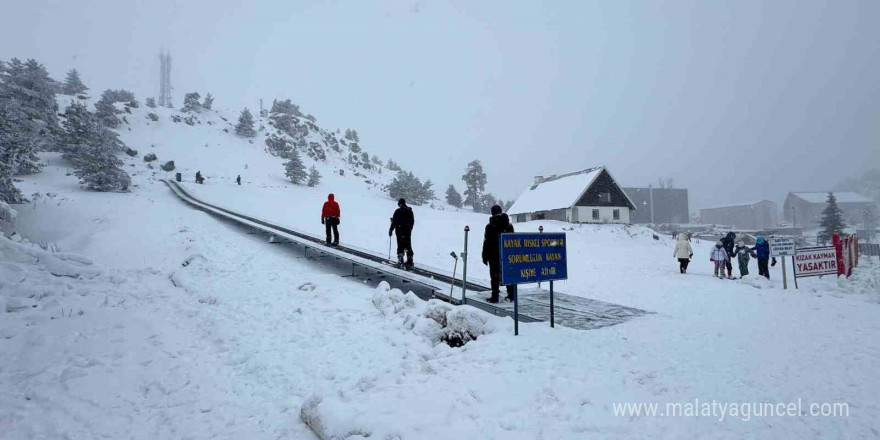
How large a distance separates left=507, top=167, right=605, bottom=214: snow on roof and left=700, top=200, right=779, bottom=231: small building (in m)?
70.2

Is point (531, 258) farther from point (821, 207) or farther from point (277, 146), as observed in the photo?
point (821, 207)

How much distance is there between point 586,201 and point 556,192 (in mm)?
4259

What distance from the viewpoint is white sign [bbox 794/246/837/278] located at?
12414mm

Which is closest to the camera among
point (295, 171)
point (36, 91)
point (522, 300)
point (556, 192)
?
point (522, 300)

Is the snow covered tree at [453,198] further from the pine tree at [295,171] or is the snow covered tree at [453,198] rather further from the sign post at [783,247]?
the sign post at [783,247]

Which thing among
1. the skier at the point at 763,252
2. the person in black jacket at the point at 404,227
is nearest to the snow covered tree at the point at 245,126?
the person in black jacket at the point at 404,227

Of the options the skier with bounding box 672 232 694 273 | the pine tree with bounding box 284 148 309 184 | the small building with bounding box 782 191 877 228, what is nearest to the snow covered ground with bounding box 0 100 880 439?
the skier with bounding box 672 232 694 273

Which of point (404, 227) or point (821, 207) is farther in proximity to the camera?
point (821, 207)

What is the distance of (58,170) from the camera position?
28625 mm

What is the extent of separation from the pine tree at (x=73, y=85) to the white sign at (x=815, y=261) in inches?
3144

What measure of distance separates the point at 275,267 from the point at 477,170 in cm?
5552

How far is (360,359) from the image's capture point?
226 inches

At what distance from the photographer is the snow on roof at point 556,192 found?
37981mm

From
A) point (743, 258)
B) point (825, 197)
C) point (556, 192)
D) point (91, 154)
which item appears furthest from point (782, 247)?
point (825, 197)
